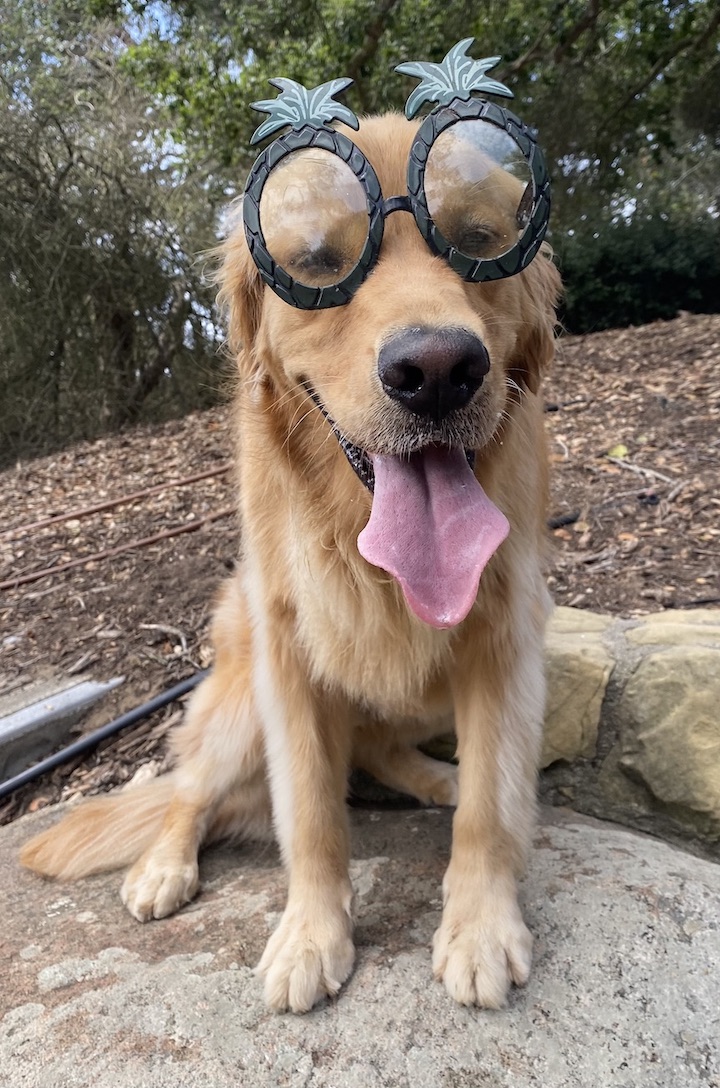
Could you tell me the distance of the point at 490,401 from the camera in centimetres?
168

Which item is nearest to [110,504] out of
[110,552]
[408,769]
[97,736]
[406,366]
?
[110,552]

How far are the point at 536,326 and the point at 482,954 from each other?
156cm

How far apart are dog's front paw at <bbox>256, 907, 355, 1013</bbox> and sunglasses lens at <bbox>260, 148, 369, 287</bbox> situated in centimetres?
156

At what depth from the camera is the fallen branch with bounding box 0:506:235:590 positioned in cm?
484

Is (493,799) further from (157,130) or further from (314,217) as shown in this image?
(157,130)

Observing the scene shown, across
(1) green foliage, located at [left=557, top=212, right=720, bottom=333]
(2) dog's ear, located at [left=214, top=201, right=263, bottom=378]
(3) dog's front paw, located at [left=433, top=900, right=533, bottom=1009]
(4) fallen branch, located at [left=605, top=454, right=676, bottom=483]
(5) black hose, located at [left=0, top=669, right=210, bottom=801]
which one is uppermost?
(1) green foliage, located at [left=557, top=212, right=720, bottom=333]

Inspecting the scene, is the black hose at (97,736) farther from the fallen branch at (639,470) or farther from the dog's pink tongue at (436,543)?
the fallen branch at (639,470)

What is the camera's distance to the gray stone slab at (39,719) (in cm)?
341

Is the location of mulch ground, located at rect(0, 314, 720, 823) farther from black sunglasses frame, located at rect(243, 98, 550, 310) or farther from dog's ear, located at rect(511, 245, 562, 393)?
black sunglasses frame, located at rect(243, 98, 550, 310)

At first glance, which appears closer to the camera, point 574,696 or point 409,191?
point 409,191

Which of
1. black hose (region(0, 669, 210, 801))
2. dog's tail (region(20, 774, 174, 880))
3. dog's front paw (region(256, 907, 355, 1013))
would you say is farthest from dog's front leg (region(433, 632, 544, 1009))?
black hose (region(0, 669, 210, 801))

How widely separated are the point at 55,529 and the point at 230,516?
4.59ft

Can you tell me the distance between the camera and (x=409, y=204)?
1780 millimetres

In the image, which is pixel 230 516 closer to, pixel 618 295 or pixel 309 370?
pixel 309 370
